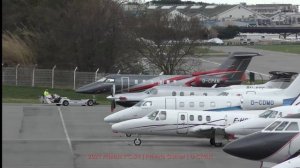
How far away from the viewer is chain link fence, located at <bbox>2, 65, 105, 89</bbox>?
57.9 metres

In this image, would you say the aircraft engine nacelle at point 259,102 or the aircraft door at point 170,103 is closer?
the aircraft door at point 170,103

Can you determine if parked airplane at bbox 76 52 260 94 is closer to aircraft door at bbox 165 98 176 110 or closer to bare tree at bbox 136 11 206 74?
bare tree at bbox 136 11 206 74

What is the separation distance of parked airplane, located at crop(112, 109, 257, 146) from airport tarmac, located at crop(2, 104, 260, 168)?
21.2 inches

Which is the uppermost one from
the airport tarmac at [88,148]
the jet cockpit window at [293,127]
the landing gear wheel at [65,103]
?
the jet cockpit window at [293,127]

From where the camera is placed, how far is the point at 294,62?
95.7 metres

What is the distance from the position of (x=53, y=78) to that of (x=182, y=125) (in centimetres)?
3016

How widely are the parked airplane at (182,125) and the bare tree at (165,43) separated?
34.1m

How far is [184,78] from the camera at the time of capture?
167 ft

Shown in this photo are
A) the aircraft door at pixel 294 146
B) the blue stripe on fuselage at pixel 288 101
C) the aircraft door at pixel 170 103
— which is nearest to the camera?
the aircraft door at pixel 294 146

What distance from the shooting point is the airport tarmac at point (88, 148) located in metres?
25.8

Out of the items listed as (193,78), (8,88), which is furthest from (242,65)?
(8,88)

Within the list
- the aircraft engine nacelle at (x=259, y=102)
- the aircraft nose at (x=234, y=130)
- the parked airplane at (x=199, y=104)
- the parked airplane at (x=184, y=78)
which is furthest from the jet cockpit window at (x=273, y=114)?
the parked airplane at (x=184, y=78)

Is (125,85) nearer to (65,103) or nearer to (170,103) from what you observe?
(65,103)

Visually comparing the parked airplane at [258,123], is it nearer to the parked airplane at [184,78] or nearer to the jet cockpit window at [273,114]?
the jet cockpit window at [273,114]
